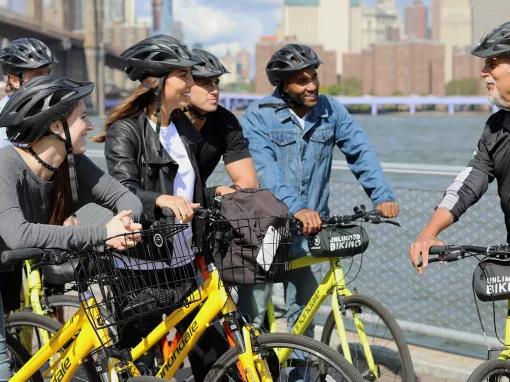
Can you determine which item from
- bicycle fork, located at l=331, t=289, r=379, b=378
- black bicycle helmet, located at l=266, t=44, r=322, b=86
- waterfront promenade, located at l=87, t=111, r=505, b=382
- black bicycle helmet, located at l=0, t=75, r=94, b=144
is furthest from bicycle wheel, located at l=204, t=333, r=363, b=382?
waterfront promenade, located at l=87, t=111, r=505, b=382

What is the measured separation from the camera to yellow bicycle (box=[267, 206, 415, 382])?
4.12 meters

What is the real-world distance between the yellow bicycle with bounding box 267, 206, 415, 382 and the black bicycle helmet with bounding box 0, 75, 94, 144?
53.6 inches

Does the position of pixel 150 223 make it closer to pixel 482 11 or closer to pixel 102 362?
pixel 102 362

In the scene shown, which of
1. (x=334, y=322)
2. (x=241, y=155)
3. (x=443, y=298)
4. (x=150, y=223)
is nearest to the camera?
(x=150, y=223)

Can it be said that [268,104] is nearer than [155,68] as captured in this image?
No

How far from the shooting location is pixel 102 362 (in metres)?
3.14

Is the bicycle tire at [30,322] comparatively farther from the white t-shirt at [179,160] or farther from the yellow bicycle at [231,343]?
the white t-shirt at [179,160]

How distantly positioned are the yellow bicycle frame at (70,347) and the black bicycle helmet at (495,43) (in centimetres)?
149

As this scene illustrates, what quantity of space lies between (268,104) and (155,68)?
108cm

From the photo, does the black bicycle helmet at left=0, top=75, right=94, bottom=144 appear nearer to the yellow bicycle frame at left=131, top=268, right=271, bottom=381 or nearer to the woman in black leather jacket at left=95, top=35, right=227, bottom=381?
the woman in black leather jacket at left=95, top=35, right=227, bottom=381

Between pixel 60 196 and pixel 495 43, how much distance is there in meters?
1.49

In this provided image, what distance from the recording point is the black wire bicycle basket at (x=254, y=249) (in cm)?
321

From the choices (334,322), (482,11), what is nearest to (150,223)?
(334,322)

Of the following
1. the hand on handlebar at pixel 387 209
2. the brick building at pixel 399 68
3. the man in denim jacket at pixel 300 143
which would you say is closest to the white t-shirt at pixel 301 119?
the man in denim jacket at pixel 300 143
